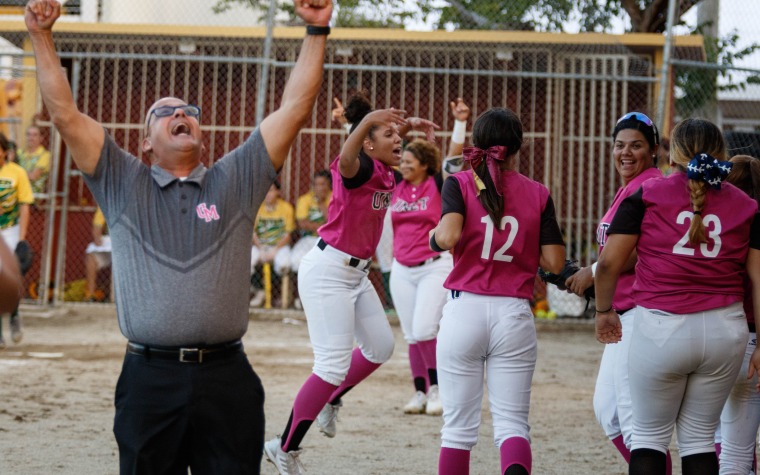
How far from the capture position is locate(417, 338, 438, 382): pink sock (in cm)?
807

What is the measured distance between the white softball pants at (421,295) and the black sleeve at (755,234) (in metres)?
3.59

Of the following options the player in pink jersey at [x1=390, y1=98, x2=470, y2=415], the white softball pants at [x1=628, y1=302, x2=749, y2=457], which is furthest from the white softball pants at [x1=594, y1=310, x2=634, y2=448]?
the player in pink jersey at [x1=390, y1=98, x2=470, y2=415]

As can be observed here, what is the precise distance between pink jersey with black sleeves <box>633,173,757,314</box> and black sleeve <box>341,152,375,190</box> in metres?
2.24

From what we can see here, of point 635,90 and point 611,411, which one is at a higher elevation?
point 635,90

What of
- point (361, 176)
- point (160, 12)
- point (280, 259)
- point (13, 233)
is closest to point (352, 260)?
point (361, 176)

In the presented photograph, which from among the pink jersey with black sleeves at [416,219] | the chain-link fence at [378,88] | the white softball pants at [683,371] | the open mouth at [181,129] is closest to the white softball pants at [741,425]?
the white softball pants at [683,371]

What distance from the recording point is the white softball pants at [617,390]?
494 centimetres

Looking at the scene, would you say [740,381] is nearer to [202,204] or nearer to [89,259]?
[202,204]

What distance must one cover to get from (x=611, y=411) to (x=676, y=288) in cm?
109

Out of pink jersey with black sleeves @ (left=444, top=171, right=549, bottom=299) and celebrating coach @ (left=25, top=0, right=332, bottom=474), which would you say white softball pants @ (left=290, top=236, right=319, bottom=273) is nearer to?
pink jersey with black sleeves @ (left=444, top=171, right=549, bottom=299)

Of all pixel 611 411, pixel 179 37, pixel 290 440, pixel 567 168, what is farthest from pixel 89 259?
pixel 611 411

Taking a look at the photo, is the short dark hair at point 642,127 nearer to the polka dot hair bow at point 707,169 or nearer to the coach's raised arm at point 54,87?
the polka dot hair bow at point 707,169

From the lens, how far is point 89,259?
15430 millimetres

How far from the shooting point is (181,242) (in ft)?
12.2
